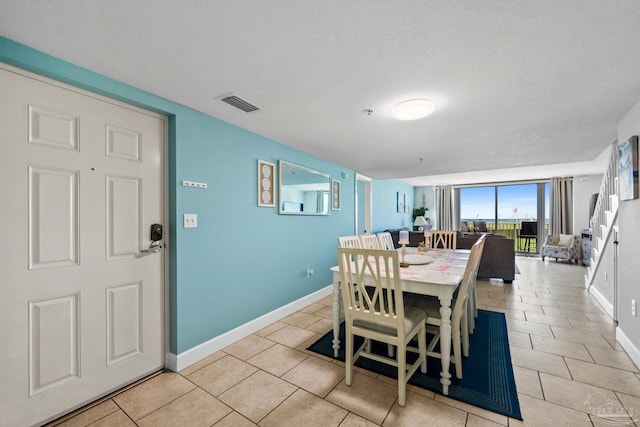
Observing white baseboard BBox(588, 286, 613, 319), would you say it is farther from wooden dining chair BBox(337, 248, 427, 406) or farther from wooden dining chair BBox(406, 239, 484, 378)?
wooden dining chair BBox(337, 248, 427, 406)

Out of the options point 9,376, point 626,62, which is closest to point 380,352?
point 9,376

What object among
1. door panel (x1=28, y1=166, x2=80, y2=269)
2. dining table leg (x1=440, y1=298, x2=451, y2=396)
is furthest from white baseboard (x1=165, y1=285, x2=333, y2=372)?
dining table leg (x1=440, y1=298, x2=451, y2=396)

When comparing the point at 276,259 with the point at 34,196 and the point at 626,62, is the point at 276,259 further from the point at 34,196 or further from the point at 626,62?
the point at 626,62

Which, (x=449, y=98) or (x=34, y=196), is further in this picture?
(x=449, y=98)

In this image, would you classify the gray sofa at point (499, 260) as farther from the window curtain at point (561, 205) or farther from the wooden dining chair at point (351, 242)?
the window curtain at point (561, 205)

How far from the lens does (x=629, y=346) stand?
88.8 inches

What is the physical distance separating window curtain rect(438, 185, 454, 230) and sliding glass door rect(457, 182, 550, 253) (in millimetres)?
331

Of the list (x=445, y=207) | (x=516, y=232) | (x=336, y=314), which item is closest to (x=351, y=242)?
(x=336, y=314)

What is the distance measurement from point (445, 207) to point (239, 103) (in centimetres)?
868

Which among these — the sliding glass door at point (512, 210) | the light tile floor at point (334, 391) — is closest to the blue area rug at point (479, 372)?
the light tile floor at point (334, 391)

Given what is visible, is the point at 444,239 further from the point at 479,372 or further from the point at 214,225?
the point at 214,225

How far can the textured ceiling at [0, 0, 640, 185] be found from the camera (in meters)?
1.17

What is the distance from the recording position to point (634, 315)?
2148 mm

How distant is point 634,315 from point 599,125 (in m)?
1.75
